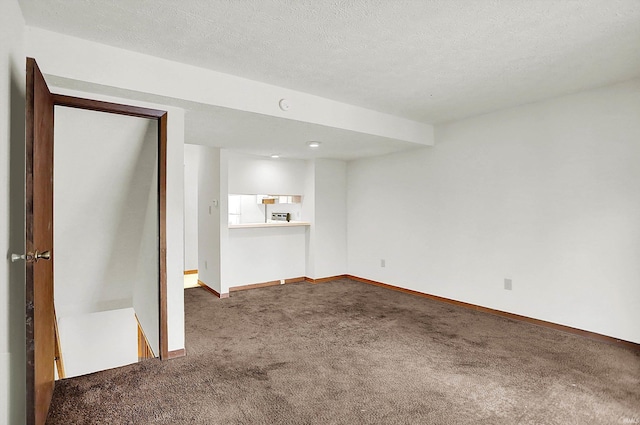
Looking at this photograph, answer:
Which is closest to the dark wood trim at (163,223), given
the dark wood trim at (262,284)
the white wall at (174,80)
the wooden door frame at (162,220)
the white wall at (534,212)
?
the wooden door frame at (162,220)

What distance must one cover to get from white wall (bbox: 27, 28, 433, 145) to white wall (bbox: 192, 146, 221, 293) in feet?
7.00

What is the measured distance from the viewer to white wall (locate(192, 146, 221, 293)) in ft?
16.3

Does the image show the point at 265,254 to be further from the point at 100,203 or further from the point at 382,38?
the point at 382,38

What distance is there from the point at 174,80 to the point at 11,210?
1408mm

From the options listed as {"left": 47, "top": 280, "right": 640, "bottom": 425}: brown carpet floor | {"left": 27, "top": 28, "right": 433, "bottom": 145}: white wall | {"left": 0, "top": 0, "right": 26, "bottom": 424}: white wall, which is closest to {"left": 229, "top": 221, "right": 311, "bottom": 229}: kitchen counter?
{"left": 47, "top": 280, "right": 640, "bottom": 425}: brown carpet floor

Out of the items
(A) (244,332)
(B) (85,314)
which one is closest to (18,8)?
(A) (244,332)

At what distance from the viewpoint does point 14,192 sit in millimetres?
1792

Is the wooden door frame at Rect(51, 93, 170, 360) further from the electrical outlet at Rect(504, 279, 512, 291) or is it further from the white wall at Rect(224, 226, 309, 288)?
the electrical outlet at Rect(504, 279, 512, 291)

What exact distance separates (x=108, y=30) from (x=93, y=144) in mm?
1134

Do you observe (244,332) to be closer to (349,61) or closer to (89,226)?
(89,226)

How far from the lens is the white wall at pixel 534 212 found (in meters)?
3.05

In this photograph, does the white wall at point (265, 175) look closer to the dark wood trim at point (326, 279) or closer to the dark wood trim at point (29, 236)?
the dark wood trim at point (326, 279)

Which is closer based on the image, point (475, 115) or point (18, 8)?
point (18, 8)

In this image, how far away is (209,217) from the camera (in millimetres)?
5281
